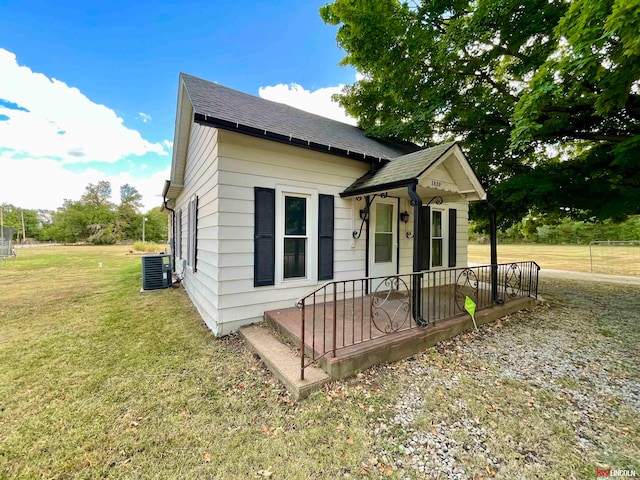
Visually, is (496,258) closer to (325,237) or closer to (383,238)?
(383,238)

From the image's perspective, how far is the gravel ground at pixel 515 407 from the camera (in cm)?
197

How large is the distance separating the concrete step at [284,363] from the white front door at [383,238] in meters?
2.98

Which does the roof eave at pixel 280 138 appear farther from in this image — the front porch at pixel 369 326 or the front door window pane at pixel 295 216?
the front porch at pixel 369 326

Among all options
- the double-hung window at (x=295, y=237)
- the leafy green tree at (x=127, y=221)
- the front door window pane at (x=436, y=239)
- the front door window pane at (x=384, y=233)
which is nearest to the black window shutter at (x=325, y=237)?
the double-hung window at (x=295, y=237)

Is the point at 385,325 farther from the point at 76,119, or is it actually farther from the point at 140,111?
the point at 76,119

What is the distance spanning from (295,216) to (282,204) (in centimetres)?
39

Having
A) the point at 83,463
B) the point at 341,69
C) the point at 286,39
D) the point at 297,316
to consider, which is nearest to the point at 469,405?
the point at 297,316

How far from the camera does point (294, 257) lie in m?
4.91

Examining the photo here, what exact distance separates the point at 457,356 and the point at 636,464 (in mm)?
1818

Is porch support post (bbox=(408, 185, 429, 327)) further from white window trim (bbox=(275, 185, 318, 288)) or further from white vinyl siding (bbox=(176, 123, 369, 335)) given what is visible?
white window trim (bbox=(275, 185, 318, 288))

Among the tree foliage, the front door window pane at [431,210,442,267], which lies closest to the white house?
the front door window pane at [431,210,442,267]

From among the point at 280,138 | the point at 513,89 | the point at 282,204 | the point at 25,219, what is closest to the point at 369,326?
A: the point at 282,204

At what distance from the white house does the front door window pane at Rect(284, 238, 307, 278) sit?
2 cm

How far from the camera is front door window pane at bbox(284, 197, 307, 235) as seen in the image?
481cm
